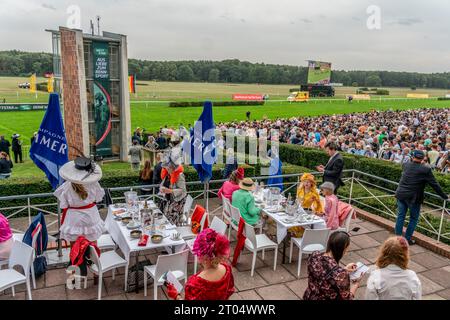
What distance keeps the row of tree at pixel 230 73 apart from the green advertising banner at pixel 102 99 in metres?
75.2

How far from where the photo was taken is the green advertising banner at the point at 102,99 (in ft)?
52.9

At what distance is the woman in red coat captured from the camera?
3.32 metres

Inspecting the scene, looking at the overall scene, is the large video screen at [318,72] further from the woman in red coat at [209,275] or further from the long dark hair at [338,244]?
the woman in red coat at [209,275]

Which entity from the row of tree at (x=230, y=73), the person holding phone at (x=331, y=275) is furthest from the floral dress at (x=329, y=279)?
the row of tree at (x=230, y=73)

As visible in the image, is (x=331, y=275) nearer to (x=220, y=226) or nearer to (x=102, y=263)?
(x=220, y=226)

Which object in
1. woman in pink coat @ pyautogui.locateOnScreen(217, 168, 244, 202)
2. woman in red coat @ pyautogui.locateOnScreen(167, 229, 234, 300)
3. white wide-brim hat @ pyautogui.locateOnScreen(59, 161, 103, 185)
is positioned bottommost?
woman in pink coat @ pyautogui.locateOnScreen(217, 168, 244, 202)

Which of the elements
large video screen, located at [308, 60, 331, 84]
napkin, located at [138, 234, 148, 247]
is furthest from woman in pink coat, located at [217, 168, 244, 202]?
large video screen, located at [308, 60, 331, 84]

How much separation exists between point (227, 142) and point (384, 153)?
316 inches

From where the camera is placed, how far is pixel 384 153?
618 inches

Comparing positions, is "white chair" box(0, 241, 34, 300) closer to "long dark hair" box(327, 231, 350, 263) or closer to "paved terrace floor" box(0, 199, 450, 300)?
"paved terrace floor" box(0, 199, 450, 300)

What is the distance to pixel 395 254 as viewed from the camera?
3.42 meters

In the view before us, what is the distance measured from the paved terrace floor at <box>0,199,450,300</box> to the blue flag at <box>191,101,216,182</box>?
6.36ft
